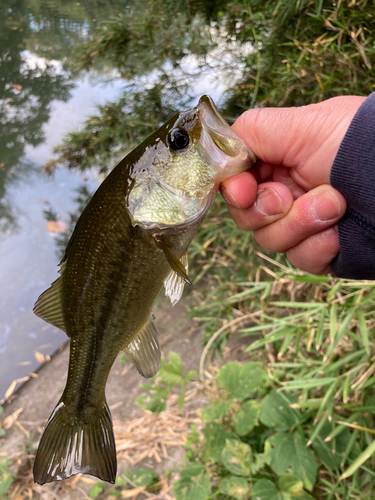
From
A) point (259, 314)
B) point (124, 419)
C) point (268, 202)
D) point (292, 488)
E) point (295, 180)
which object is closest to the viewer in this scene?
point (268, 202)

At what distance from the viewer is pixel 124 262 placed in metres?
1.23

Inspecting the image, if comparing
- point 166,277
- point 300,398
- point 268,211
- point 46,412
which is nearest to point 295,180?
point 268,211

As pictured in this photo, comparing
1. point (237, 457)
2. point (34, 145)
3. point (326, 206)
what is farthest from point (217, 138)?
point (34, 145)

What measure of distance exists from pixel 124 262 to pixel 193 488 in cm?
142

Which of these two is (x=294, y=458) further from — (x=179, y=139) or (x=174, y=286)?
(x=179, y=139)

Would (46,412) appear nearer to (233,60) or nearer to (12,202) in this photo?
(12,202)

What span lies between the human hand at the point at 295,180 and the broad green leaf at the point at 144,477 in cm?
190

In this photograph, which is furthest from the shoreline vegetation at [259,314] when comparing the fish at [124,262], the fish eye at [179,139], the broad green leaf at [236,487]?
the fish eye at [179,139]

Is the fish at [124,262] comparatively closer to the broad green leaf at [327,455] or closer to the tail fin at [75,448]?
the tail fin at [75,448]

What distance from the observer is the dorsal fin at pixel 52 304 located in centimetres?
133

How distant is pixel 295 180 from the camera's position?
153 cm

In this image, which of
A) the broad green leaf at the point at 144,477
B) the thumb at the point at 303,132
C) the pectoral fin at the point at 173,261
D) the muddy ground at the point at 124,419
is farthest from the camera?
the muddy ground at the point at 124,419

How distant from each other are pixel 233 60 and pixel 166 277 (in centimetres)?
295

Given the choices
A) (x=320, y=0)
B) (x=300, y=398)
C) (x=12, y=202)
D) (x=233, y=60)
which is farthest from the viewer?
(x=12, y=202)
